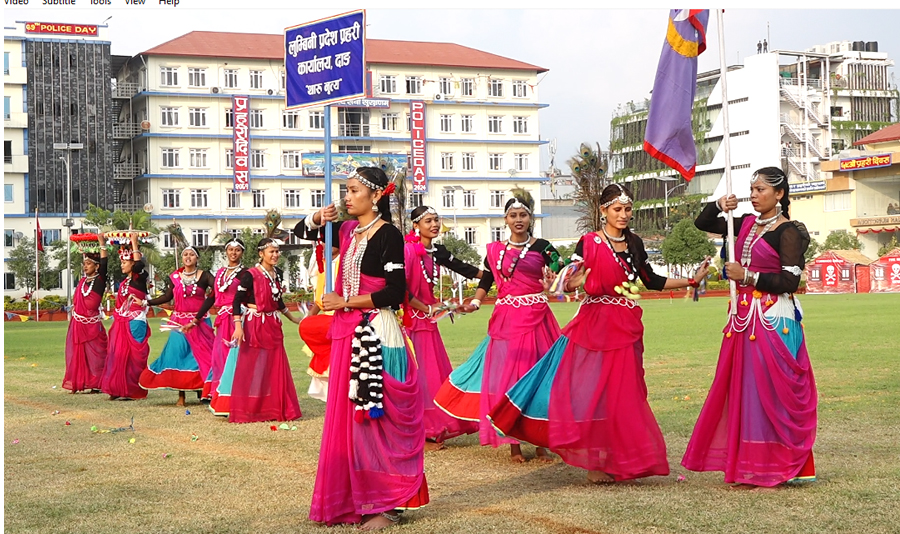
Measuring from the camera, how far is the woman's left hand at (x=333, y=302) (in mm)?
6867

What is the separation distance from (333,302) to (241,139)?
2993 inches

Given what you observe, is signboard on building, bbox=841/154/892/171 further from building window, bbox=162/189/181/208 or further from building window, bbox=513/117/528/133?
building window, bbox=162/189/181/208

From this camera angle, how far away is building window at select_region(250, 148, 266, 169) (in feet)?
269

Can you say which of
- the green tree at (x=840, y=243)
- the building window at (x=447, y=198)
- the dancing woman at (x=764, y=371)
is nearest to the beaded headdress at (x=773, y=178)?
the dancing woman at (x=764, y=371)

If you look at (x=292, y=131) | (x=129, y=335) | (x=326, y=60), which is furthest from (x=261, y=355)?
(x=292, y=131)

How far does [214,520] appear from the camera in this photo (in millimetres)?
6840

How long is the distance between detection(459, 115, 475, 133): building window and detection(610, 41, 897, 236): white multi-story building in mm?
13566

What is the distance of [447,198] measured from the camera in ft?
289

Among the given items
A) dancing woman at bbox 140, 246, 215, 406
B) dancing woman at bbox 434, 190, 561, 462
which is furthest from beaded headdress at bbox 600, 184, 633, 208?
dancing woman at bbox 140, 246, 215, 406

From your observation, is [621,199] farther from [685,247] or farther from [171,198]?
[171,198]

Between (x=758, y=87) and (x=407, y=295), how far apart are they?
92.1 meters

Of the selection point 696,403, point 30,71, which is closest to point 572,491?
point 696,403

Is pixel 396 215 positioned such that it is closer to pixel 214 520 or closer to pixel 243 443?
pixel 243 443

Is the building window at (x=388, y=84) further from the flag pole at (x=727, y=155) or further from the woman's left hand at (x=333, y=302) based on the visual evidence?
the woman's left hand at (x=333, y=302)
